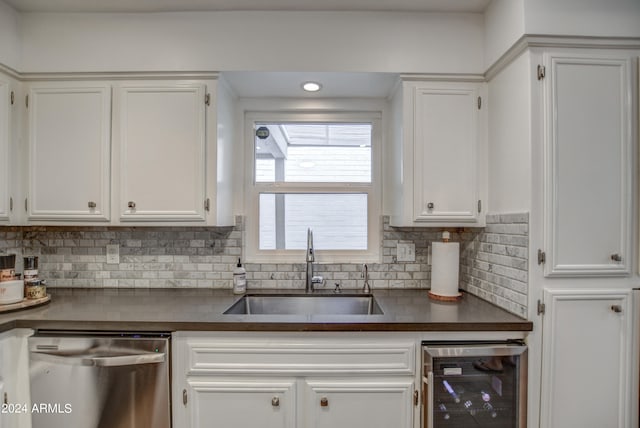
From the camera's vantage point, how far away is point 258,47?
1.83 m


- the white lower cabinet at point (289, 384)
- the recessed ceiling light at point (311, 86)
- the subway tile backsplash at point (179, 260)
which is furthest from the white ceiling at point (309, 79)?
the white lower cabinet at point (289, 384)

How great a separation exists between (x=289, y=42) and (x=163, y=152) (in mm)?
901

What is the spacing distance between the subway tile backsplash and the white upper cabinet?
13.7 inches

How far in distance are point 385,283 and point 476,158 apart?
3.02 feet

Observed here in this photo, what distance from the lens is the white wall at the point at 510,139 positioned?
1515mm

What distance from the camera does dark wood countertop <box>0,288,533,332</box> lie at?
1.48 m

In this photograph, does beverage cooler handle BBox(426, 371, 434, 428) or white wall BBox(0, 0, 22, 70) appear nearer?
beverage cooler handle BBox(426, 371, 434, 428)

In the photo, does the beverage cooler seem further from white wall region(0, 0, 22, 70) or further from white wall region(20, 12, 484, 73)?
white wall region(0, 0, 22, 70)

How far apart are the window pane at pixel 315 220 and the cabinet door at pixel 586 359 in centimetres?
112

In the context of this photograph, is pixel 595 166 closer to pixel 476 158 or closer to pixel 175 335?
pixel 476 158

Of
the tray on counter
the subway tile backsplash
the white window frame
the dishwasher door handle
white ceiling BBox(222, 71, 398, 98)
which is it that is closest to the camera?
the dishwasher door handle

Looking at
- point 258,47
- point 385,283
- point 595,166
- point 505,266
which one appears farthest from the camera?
point 385,283

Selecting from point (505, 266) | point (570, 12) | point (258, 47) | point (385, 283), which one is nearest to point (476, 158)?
point (505, 266)

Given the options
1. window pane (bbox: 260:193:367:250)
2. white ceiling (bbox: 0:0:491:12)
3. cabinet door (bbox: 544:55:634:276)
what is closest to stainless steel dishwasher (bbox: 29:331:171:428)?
window pane (bbox: 260:193:367:250)
